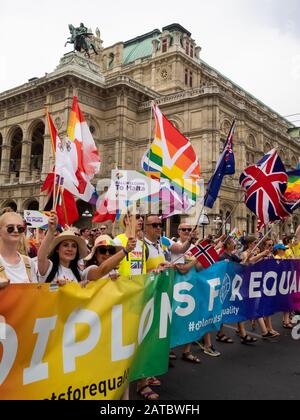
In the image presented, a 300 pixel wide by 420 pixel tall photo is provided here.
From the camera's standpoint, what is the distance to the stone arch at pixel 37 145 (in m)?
39.7

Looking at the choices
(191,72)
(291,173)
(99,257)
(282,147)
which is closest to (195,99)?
(191,72)

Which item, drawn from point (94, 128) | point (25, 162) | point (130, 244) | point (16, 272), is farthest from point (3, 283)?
point (25, 162)

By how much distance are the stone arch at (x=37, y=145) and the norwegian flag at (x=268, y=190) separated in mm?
35305

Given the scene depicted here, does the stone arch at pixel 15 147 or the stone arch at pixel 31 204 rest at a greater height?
the stone arch at pixel 15 147

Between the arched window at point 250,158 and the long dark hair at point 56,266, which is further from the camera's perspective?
the arched window at point 250,158

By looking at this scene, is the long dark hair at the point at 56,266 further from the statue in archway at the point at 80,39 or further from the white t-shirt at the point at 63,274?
the statue in archway at the point at 80,39

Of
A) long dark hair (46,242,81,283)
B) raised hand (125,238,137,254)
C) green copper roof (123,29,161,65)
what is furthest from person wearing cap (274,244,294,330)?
green copper roof (123,29,161,65)

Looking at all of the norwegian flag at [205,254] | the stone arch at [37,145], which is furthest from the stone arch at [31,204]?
the norwegian flag at [205,254]

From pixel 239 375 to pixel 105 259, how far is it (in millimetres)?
2421

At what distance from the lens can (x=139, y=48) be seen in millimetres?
48781

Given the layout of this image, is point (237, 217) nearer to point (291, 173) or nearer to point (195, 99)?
point (195, 99)

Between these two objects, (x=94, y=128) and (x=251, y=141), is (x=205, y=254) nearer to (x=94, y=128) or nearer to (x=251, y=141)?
(x=94, y=128)

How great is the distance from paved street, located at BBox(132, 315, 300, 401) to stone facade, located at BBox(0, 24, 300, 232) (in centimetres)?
2511

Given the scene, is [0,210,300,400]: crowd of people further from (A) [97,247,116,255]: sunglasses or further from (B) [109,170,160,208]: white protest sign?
(B) [109,170,160,208]: white protest sign
